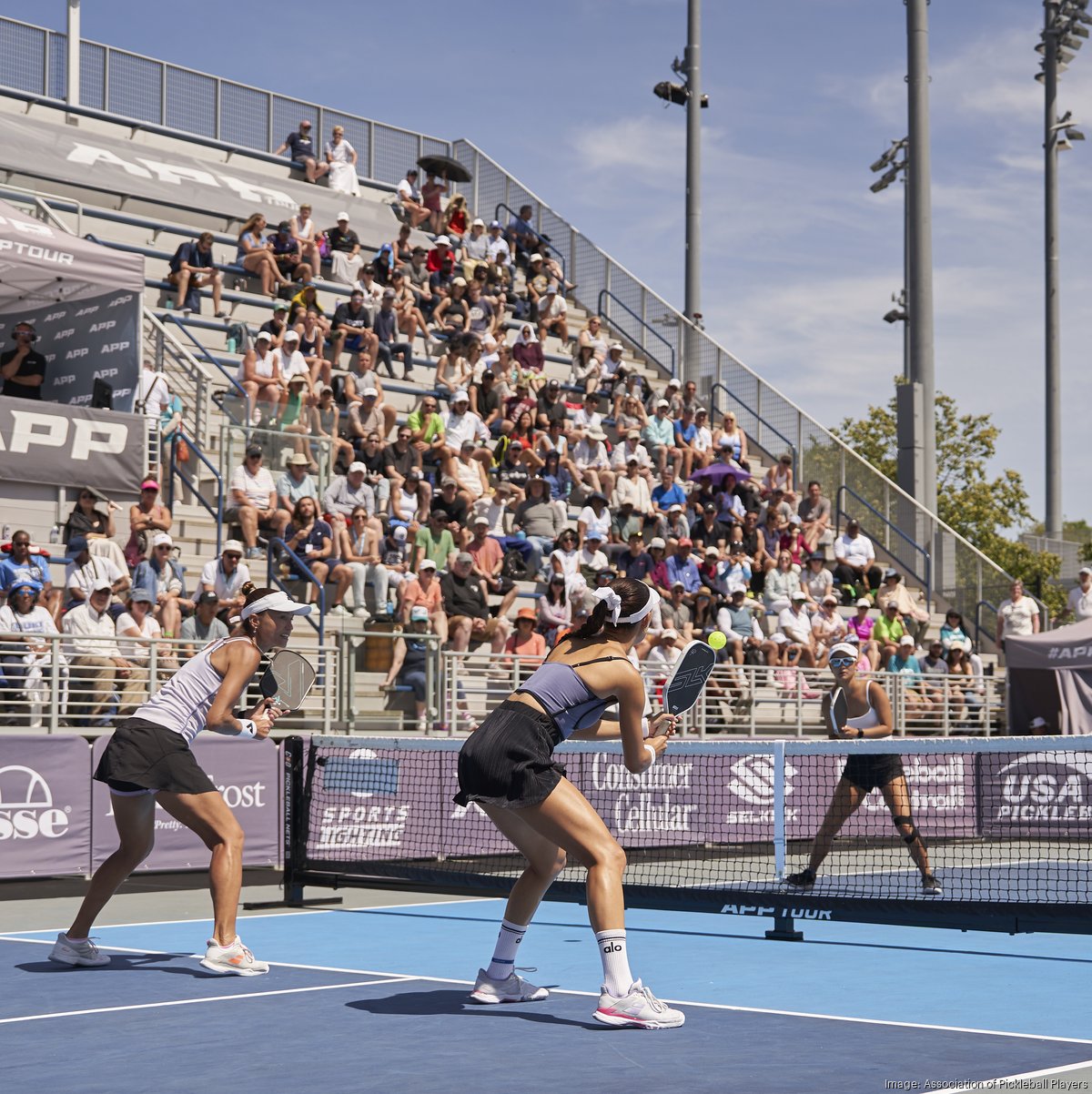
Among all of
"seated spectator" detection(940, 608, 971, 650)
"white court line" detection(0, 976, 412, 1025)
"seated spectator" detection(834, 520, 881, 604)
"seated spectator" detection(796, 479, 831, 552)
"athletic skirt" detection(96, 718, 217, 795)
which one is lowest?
"white court line" detection(0, 976, 412, 1025)

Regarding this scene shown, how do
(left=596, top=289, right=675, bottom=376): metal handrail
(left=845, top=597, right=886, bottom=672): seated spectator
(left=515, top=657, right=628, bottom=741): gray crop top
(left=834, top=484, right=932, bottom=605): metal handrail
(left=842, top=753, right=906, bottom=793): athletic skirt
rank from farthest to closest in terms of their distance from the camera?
(left=596, top=289, right=675, bottom=376): metal handrail < (left=834, top=484, right=932, bottom=605): metal handrail < (left=845, top=597, right=886, bottom=672): seated spectator < (left=842, top=753, right=906, bottom=793): athletic skirt < (left=515, top=657, right=628, bottom=741): gray crop top

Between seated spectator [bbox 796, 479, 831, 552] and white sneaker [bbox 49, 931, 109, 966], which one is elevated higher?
seated spectator [bbox 796, 479, 831, 552]

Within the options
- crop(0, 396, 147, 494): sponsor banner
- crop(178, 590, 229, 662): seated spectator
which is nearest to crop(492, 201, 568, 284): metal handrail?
crop(0, 396, 147, 494): sponsor banner

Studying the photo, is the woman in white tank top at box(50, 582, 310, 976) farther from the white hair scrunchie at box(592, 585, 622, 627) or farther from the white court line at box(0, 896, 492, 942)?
the white court line at box(0, 896, 492, 942)

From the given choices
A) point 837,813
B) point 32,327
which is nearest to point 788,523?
point 32,327

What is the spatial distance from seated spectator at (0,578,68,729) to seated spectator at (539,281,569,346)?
1500cm

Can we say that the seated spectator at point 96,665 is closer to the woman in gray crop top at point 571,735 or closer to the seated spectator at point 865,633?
the woman in gray crop top at point 571,735

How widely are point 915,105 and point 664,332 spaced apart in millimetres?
7191

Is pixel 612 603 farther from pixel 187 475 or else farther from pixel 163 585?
pixel 187 475

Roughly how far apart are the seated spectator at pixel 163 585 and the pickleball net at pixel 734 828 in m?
2.96

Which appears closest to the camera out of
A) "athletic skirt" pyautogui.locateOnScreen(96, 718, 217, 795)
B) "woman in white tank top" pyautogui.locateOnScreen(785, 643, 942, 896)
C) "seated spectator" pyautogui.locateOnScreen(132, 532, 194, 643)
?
"athletic skirt" pyautogui.locateOnScreen(96, 718, 217, 795)

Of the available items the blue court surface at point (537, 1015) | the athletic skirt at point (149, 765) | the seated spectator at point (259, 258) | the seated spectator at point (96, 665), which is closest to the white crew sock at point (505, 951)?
the blue court surface at point (537, 1015)

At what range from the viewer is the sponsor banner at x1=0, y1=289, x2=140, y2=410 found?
1886 centimetres

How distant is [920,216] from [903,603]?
19.0 ft
